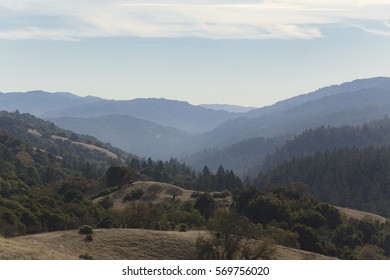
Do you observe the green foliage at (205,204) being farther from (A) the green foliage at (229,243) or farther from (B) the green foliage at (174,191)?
(A) the green foliage at (229,243)

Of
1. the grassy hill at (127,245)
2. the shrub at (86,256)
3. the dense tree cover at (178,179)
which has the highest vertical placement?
the shrub at (86,256)

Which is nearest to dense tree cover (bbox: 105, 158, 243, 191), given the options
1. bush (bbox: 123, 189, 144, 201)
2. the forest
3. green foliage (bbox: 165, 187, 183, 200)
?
the forest

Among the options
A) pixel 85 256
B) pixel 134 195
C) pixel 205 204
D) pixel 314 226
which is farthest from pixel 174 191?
pixel 85 256

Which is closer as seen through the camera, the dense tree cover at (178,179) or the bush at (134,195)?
the bush at (134,195)

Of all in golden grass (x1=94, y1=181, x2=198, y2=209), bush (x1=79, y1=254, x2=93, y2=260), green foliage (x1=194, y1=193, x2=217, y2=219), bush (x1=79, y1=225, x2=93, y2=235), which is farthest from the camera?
golden grass (x1=94, y1=181, x2=198, y2=209)

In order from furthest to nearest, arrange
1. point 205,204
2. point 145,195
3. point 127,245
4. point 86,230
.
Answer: point 145,195
point 205,204
point 86,230
point 127,245

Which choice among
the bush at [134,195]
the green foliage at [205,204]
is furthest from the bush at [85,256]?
the bush at [134,195]

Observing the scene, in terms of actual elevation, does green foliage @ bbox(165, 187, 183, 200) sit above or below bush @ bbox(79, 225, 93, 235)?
below

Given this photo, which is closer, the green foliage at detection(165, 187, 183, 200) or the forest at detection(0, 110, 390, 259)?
the forest at detection(0, 110, 390, 259)

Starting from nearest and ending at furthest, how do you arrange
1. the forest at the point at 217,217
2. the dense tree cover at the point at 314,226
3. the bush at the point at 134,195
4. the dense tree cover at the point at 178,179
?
the forest at the point at 217,217
the dense tree cover at the point at 314,226
the bush at the point at 134,195
the dense tree cover at the point at 178,179

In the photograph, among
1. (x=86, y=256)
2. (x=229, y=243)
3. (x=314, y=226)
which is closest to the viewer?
(x=86, y=256)

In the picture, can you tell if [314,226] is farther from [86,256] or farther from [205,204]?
[86,256]

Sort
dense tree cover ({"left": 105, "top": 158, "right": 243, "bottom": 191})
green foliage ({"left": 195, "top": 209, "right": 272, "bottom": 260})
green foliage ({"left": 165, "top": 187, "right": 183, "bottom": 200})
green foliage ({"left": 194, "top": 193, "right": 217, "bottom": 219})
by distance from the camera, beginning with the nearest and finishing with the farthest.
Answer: green foliage ({"left": 195, "top": 209, "right": 272, "bottom": 260})
green foliage ({"left": 194, "top": 193, "right": 217, "bottom": 219})
green foliage ({"left": 165, "top": 187, "right": 183, "bottom": 200})
dense tree cover ({"left": 105, "top": 158, "right": 243, "bottom": 191})

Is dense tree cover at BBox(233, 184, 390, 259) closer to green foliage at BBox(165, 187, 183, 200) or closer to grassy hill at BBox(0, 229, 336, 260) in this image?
grassy hill at BBox(0, 229, 336, 260)
